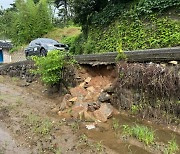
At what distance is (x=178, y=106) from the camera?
6191 millimetres

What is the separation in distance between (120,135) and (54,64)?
420 cm

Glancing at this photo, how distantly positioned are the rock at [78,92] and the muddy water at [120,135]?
1765 millimetres

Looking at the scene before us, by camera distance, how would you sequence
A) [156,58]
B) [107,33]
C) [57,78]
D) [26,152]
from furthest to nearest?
[107,33] → [57,78] → [156,58] → [26,152]

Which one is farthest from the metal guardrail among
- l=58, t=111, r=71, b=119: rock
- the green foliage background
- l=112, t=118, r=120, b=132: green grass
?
l=58, t=111, r=71, b=119: rock

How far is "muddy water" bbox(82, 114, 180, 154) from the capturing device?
5445mm

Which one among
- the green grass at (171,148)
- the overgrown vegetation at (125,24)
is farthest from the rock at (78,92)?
the green grass at (171,148)

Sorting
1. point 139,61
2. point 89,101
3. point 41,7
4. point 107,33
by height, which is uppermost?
point 41,7

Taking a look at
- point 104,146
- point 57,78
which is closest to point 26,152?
point 104,146

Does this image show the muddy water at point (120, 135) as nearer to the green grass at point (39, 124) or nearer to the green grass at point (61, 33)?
the green grass at point (39, 124)

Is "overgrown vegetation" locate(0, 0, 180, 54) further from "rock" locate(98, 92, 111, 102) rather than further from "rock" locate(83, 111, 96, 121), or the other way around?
"rock" locate(83, 111, 96, 121)

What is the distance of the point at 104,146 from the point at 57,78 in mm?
4472

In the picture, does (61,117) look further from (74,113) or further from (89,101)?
(89,101)

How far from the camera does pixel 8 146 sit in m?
5.93

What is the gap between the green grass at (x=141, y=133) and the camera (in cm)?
564
